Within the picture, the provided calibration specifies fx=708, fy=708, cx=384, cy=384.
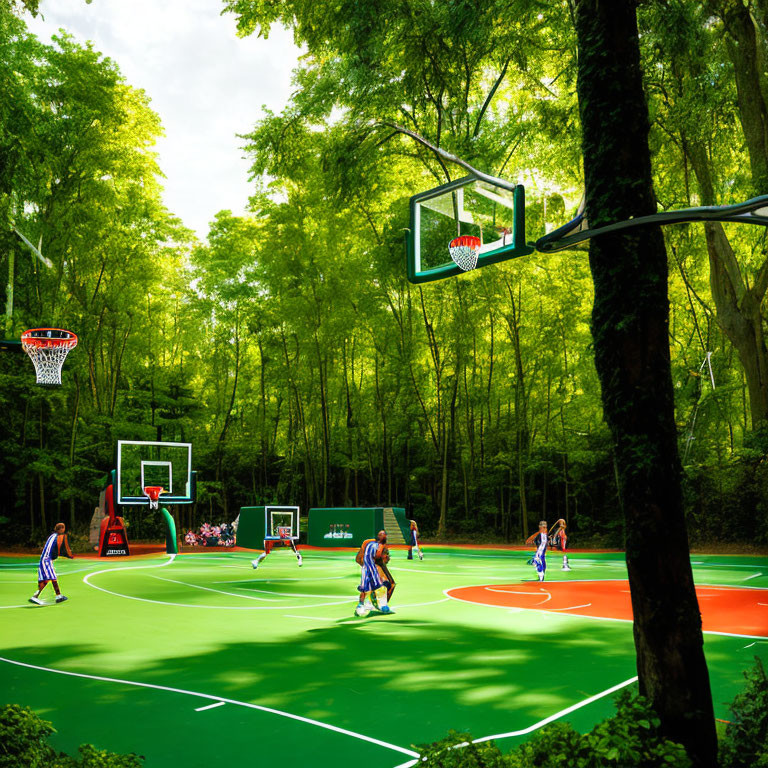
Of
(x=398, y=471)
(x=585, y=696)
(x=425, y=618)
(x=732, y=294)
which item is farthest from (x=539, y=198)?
(x=398, y=471)

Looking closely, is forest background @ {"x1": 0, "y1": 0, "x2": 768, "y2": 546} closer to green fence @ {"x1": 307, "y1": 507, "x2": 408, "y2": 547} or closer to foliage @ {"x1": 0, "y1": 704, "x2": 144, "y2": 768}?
green fence @ {"x1": 307, "y1": 507, "x2": 408, "y2": 547}

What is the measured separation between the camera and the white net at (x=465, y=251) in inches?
303

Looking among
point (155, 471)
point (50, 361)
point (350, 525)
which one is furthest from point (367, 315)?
point (50, 361)

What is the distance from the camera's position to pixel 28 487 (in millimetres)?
30312

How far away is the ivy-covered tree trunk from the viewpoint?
4328 mm

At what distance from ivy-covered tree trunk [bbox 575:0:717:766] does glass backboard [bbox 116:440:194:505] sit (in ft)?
77.8

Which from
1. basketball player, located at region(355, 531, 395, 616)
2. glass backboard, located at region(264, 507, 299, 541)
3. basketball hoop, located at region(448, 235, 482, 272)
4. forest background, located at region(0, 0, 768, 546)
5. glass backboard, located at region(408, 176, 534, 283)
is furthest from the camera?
Result: glass backboard, located at region(264, 507, 299, 541)

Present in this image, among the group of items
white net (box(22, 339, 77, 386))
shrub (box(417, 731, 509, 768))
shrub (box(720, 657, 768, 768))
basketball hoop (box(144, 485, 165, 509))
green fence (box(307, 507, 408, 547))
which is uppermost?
white net (box(22, 339, 77, 386))

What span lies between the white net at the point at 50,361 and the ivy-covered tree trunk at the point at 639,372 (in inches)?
405

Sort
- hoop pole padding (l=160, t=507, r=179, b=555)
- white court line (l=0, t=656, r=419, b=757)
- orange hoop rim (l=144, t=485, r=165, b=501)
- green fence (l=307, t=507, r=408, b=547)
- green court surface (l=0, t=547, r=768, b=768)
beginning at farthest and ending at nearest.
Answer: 1. green fence (l=307, t=507, r=408, b=547)
2. hoop pole padding (l=160, t=507, r=179, b=555)
3. orange hoop rim (l=144, t=485, r=165, b=501)
4. green court surface (l=0, t=547, r=768, b=768)
5. white court line (l=0, t=656, r=419, b=757)

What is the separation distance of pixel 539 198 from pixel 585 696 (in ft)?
49.4

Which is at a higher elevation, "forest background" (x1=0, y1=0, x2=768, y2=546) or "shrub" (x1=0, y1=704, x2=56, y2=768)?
"forest background" (x1=0, y1=0, x2=768, y2=546)

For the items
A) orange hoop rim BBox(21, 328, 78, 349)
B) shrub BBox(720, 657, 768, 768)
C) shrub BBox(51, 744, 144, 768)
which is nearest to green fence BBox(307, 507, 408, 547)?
orange hoop rim BBox(21, 328, 78, 349)

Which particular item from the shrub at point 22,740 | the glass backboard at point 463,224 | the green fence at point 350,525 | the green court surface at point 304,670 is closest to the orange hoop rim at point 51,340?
the green court surface at point 304,670
